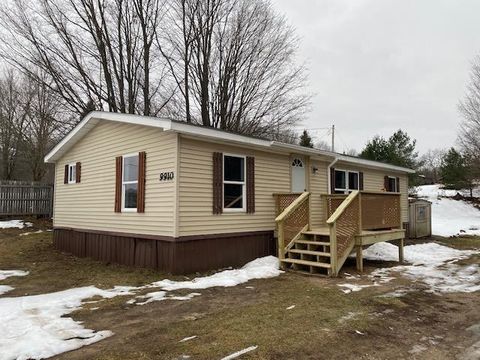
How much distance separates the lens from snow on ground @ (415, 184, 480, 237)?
18.3 meters

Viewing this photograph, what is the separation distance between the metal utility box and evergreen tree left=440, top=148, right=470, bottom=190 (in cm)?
1351

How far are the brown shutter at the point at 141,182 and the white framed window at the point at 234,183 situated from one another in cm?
187

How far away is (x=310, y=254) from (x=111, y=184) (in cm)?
537

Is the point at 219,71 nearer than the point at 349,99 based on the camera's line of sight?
Yes

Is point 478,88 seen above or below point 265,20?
below

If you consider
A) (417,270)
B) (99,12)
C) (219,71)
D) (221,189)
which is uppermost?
(99,12)

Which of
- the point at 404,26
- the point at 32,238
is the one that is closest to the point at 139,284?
the point at 32,238

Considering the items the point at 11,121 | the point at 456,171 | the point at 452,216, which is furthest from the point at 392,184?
the point at 11,121

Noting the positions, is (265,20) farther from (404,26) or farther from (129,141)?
(129,141)

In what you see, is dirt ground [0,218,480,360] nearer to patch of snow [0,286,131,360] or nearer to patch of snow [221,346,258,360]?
A: patch of snow [221,346,258,360]

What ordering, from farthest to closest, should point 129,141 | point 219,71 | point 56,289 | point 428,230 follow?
point 219,71 → point 428,230 → point 129,141 → point 56,289

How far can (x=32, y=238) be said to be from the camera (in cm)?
1327

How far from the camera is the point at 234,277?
24.5ft

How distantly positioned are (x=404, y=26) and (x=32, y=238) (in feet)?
50.2
